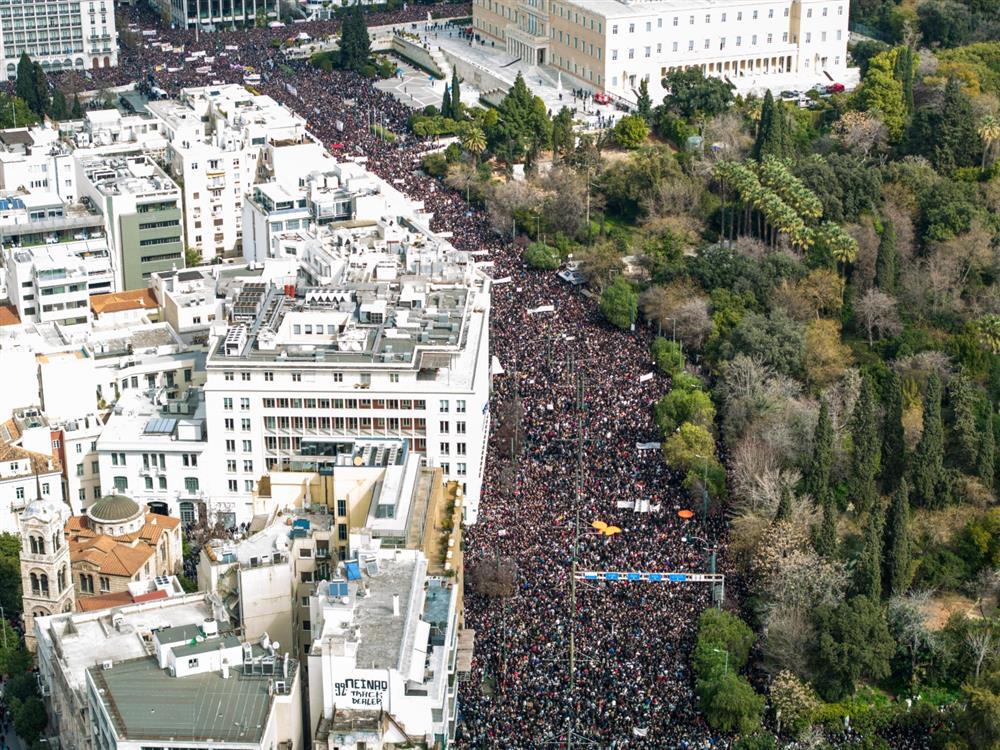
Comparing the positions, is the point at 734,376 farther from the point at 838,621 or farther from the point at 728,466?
the point at 838,621

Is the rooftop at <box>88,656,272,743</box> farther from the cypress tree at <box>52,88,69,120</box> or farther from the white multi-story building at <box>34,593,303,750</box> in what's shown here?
the cypress tree at <box>52,88,69,120</box>

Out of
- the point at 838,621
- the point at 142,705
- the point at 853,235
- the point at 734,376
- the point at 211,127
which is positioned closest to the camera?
the point at 142,705

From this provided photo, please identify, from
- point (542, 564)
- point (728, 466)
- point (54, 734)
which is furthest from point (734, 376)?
point (54, 734)

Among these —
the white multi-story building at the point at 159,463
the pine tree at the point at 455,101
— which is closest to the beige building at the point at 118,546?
the white multi-story building at the point at 159,463

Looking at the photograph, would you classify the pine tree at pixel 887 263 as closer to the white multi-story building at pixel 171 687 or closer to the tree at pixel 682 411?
the tree at pixel 682 411

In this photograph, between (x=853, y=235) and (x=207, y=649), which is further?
(x=853, y=235)

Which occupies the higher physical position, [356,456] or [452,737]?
[356,456]
